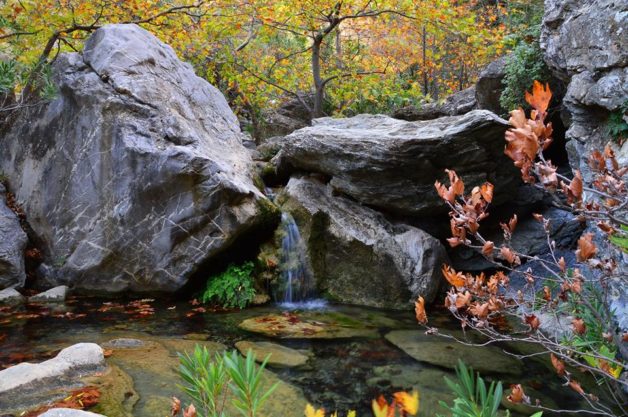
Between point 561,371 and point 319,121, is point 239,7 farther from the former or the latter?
point 561,371

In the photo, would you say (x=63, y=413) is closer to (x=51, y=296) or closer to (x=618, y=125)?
(x=51, y=296)

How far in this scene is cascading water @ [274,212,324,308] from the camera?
7.52 metres

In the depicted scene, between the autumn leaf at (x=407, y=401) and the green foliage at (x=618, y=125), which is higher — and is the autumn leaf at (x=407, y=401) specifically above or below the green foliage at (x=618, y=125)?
below

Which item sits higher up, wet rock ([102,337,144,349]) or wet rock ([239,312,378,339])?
wet rock ([102,337,144,349])

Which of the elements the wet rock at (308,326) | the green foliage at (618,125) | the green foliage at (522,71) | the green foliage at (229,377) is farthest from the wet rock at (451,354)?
the green foliage at (522,71)

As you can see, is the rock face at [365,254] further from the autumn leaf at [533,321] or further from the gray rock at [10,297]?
the autumn leaf at [533,321]

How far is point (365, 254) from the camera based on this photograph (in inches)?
295

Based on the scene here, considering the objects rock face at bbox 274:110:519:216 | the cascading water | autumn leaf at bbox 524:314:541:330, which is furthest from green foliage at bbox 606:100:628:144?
the cascading water

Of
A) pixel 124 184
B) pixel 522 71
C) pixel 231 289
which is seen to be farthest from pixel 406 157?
pixel 124 184

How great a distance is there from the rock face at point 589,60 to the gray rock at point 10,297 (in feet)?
24.7

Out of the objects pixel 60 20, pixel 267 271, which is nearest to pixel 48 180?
pixel 60 20

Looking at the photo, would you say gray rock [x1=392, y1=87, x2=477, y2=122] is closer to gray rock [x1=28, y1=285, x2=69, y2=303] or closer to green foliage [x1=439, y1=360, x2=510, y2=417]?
gray rock [x1=28, y1=285, x2=69, y2=303]

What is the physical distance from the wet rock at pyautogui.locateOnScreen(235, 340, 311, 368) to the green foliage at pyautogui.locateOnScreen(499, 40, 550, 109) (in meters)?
5.79

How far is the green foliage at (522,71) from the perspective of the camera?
7938 millimetres
